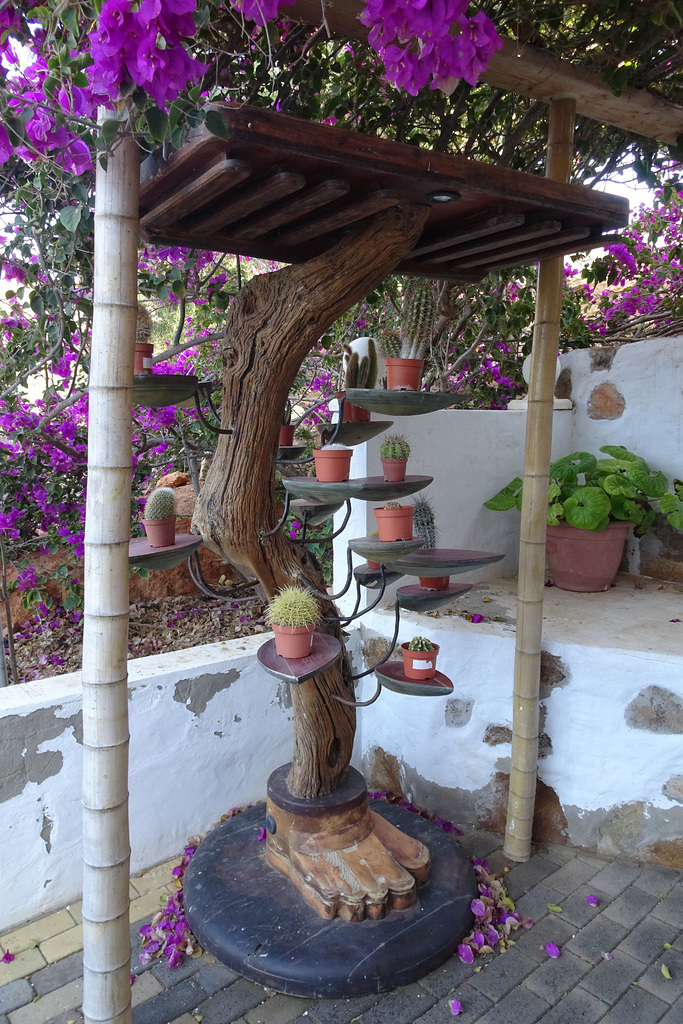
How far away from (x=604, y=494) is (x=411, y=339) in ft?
3.34

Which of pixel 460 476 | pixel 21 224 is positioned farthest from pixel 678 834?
pixel 21 224

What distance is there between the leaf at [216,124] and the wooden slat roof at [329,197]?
0.04m

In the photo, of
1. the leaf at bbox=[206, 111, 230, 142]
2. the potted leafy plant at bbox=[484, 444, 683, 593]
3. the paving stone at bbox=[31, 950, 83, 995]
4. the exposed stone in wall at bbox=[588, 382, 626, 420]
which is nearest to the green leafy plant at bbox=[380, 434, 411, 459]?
the leaf at bbox=[206, 111, 230, 142]

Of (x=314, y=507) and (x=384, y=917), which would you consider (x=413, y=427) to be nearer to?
(x=314, y=507)

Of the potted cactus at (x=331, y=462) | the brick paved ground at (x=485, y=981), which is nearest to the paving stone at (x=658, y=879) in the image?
the brick paved ground at (x=485, y=981)

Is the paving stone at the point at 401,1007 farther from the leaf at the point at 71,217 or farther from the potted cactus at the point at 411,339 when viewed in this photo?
Result: the leaf at the point at 71,217

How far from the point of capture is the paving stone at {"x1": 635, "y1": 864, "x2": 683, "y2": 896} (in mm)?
1933

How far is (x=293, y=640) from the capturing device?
5.13 ft

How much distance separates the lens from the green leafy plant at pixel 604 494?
2.63 metres

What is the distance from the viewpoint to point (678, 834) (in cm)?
198

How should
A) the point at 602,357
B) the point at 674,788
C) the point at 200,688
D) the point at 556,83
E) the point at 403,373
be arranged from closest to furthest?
the point at 403,373, the point at 556,83, the point at 674,788, the point at 200,688, the point at 602,357

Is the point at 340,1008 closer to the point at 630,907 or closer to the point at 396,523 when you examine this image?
the point at 630,907

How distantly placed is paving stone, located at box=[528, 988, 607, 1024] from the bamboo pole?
97cm

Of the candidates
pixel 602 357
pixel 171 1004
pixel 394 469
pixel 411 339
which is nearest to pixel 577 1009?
pixel 171 1004
